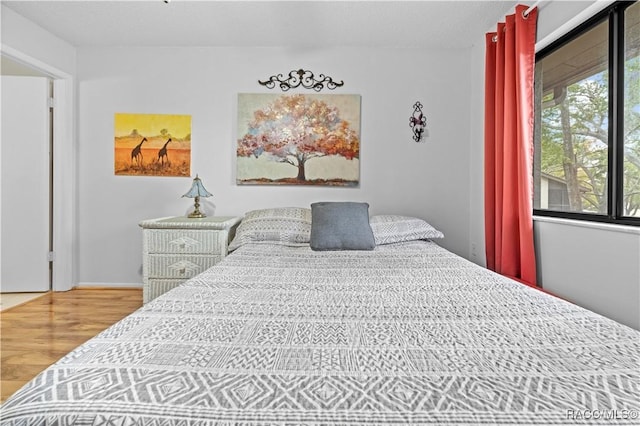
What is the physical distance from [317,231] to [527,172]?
1470mm

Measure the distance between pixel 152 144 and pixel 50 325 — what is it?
5.67 ft

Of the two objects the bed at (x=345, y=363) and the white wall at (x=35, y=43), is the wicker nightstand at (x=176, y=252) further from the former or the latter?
the white wall at (x=35, y=43)

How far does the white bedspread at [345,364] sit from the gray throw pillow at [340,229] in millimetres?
1091

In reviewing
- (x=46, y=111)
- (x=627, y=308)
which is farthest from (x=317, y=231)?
(x=46, y=111)

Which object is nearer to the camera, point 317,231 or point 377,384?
point 377,384

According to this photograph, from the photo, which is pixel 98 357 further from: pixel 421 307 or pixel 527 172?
pixel 527 172

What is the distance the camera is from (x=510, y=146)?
261cm

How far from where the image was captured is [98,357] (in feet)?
2.85

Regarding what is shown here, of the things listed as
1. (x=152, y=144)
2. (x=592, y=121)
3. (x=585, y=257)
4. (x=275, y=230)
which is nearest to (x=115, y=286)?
(x=152, y=144)

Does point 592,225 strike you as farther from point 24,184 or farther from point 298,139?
point 24,184

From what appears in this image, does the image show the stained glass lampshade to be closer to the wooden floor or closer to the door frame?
the wooden floor

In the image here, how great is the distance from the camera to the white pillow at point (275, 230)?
9.12ft

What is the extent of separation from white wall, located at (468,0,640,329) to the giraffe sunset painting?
9.78 ft

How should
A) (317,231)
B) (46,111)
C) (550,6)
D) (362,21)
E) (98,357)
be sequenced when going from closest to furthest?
(98,357) → (550,6) → (317,231) → (362,21) → (46,111)
